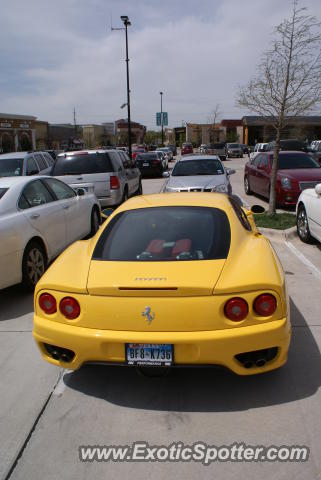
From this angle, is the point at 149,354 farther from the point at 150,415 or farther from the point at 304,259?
the point at 304,259

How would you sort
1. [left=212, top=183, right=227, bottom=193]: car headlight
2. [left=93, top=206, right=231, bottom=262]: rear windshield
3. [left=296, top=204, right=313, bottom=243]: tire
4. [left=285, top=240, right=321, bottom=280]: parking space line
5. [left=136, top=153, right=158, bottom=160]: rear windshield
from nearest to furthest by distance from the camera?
[left=93, top=206, right=231, bottom=262]: rear windshield, [left=285, top=240, right=321, bottom=280]: parking space line, [left=296, top=204, right=313, bottom=243]: tire, [left=212, top=183, right=227, bottom=193]: car headlight, [left=136, top=153, right=158, bottom=160]: rear windshield

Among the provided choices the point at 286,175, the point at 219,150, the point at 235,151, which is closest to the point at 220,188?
the point at 286,175

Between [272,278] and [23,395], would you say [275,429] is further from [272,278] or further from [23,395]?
[23,395]

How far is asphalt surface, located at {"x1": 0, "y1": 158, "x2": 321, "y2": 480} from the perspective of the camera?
2619 millimetres

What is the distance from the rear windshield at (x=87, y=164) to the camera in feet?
35.6

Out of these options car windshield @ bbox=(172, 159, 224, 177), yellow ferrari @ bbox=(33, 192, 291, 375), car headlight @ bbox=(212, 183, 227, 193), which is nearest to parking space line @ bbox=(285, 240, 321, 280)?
car headlight @ bbox=(212, 183, 227, 193)

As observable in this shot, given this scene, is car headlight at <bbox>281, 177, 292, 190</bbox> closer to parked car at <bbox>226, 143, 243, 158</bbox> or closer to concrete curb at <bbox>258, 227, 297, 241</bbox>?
concrete curb at <bbox>258, 227, 297, 241</bbox>

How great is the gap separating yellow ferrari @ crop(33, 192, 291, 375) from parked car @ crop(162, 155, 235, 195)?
663 centimetres

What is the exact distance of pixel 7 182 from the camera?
20.4 ft

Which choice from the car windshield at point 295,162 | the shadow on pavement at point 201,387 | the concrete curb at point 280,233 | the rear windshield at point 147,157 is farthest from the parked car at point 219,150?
the shadow on pavement at point 201,387

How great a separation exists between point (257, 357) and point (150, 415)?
0.85m

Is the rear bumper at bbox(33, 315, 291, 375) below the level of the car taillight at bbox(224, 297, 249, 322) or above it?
below

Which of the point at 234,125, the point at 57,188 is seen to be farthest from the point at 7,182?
the point at 234,125

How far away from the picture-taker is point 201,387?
3445mm
